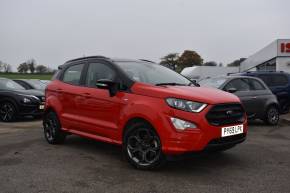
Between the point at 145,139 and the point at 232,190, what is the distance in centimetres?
148

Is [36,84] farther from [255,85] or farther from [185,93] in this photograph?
[185,93]

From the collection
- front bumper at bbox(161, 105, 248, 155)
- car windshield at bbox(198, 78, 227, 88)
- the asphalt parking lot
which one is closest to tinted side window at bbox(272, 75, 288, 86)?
car windshield at bbox(198, 78, 227, 88)

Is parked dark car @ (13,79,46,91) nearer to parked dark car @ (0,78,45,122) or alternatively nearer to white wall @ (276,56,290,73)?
parked dark car @ (0,78,45,122)

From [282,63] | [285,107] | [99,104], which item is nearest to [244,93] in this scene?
[285,107]

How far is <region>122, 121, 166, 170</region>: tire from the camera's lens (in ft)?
18.0

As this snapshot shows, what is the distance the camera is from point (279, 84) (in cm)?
1397

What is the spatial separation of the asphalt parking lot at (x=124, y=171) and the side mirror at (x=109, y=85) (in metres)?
1.14

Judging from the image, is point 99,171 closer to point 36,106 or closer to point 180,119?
point 180,119

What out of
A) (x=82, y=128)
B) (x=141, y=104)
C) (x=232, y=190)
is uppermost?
(x=141, y=104)

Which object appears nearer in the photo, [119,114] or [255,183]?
[255,183]

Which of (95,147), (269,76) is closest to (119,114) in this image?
(95,147)

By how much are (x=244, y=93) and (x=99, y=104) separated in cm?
559

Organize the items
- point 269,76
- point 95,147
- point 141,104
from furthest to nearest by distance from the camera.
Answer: point 269,76 < point 95,147 < point 141,104

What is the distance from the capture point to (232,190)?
4.75m
